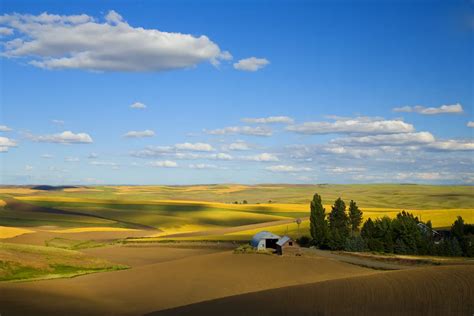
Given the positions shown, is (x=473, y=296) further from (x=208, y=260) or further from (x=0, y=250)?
(x=0, y=250)

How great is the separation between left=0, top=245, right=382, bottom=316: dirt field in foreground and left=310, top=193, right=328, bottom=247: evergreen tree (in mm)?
21674

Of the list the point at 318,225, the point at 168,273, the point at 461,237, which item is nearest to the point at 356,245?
the point at 318,225

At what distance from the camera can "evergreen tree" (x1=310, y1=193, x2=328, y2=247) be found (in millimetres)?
82562

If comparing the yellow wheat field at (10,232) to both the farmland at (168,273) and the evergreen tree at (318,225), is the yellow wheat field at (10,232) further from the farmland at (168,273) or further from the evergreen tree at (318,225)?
the evergreen tree at (318,225)

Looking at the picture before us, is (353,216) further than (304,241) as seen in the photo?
Yes

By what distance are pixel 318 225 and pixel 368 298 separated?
52674 mm

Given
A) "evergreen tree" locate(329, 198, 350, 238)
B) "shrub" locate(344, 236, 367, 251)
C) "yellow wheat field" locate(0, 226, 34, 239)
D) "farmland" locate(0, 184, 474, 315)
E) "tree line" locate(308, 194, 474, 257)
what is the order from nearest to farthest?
1. "farmland" locate(0, 184, 474, 315)
2. "tree line" locate(308, 194, 474, 257)
3. "shrub" locate(344, 236, 367, 251)
4. "yellow wheat field" locate(0, 226, 34, 239)
5. "evergreen tree" locate(329, 198, 350, 238)

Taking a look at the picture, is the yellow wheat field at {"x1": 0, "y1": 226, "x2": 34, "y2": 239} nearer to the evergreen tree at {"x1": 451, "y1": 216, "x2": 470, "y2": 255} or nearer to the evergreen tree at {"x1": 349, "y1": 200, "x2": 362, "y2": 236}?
the evergreen tree at {"x1": 349, "y1": 200, "x2": 362, "y2": 236}

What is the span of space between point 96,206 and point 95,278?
112538 millimetres

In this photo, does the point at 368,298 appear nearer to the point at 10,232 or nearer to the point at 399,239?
the point at 399,239

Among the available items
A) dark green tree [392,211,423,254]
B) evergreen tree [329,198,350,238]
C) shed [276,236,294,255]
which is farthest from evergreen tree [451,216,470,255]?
shed [276,236,294,255]

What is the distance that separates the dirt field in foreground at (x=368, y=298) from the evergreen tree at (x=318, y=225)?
42.8 meters

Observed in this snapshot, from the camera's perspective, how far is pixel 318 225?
8519 centimetres

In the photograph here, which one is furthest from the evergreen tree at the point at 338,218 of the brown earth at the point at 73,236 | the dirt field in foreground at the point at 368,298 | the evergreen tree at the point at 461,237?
the dirt field in foreground at the point at 368,298
